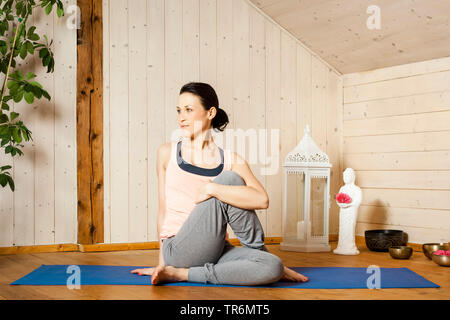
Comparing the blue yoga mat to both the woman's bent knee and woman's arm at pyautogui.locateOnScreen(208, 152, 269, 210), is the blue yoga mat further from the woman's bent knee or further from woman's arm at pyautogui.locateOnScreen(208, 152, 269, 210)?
woman's arm at pyautogui.locateOnScreen(208, 152, 269, 210)

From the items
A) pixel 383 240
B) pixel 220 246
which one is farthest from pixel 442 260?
pixel 220 246

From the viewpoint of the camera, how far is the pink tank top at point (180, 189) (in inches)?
86.4

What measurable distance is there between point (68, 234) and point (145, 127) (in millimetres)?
837

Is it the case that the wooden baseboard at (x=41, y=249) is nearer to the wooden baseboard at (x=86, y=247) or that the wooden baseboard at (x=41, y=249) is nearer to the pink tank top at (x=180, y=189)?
the wooden baseboard at (x=86, y=247)

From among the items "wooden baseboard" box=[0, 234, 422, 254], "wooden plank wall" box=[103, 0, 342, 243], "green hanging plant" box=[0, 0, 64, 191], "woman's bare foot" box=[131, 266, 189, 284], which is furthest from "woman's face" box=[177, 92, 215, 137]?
"wooden baseboard" box=[0, 234, 422, 254]

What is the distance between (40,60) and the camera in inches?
128

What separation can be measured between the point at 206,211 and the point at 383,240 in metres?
1.78

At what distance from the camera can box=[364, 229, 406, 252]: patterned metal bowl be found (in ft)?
11.2

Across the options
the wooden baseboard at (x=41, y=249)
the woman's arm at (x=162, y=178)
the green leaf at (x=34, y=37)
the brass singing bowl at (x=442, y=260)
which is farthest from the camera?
the wooden baseboard at (x=41, y=249)

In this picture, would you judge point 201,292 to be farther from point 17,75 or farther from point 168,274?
point 17,75

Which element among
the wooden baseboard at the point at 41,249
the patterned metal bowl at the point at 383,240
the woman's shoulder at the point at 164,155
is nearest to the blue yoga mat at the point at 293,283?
the woman's shoulder at the point at 164,155

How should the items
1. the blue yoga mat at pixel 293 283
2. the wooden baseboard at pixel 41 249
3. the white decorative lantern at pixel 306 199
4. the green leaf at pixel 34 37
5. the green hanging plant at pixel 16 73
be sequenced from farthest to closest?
the white decorative lantern at pixel 306 199 → the wooden baseboard at pixel 41 249 → the green leaf at pixel 34 37 → the green hanging plant at pixel 16 73 → the blue yoga mat at pixel 293 283

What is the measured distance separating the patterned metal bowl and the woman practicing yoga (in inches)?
53.7
